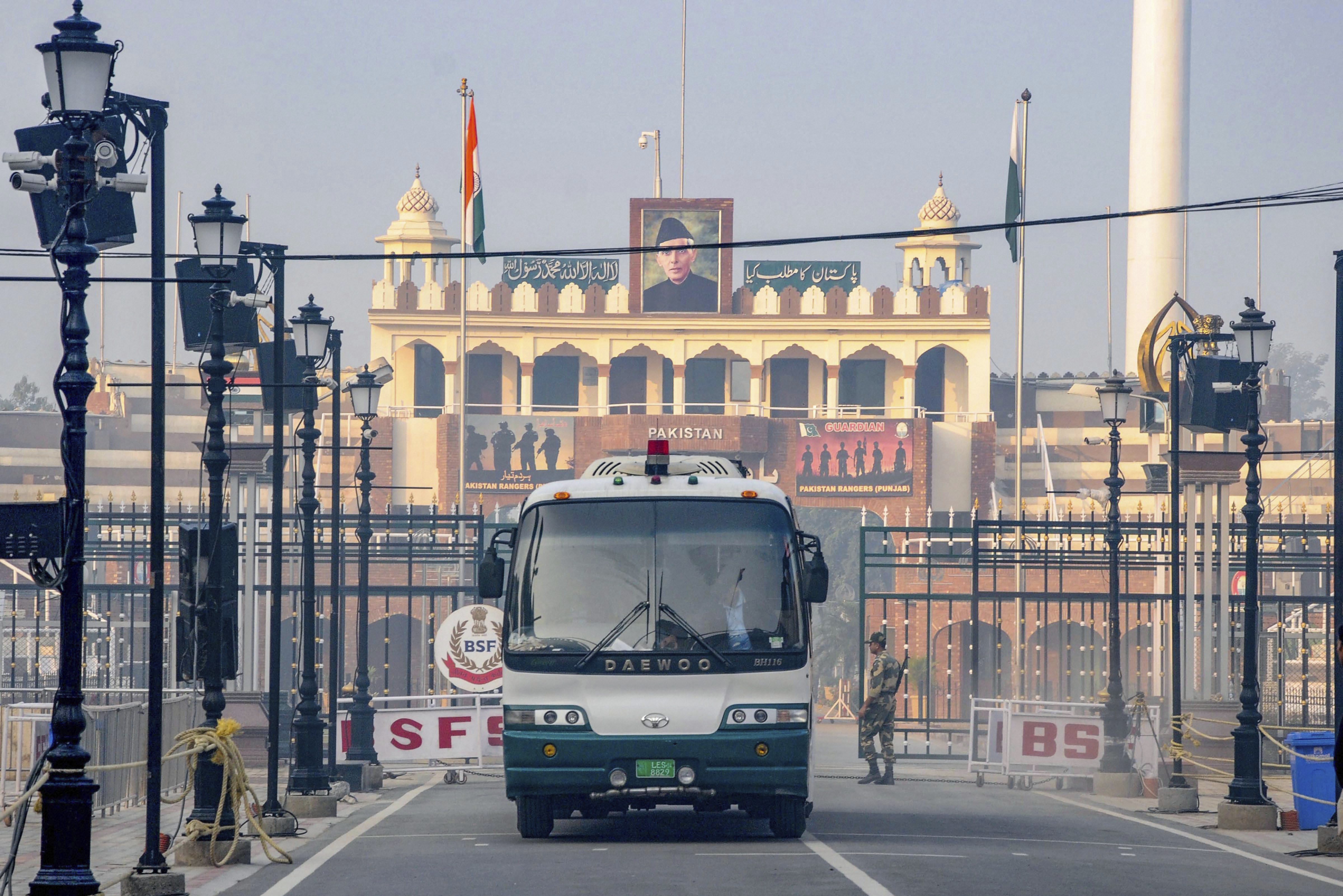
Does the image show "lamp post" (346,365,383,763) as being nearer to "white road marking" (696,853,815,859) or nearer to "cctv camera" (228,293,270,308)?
"cctv camera" (228,293,270,308)

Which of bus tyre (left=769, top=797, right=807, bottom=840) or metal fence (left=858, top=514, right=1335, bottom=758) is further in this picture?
metal fence (left=858, top=514, right=1335, bottom=758)

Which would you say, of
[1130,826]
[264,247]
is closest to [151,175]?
[264,247]

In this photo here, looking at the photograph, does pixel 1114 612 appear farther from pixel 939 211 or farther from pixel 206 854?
pixel 939 211

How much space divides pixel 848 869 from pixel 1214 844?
476 cm

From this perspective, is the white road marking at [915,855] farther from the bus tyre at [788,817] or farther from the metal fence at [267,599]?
the metal fence at [267,599]

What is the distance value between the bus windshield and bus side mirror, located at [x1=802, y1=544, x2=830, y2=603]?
0.41 feet

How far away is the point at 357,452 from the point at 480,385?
7.05 meters

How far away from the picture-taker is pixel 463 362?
60.1 metres

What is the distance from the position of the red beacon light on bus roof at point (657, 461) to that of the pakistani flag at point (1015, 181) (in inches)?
1449

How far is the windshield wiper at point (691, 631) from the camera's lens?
Result: 43.2 ft

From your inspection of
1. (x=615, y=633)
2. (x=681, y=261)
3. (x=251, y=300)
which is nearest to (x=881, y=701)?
(x=615, y=633)

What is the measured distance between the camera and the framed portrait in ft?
238

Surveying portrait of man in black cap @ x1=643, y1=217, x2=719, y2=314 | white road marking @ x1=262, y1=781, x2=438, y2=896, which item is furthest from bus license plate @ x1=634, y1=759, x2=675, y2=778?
portrait of man in black cap @ x1=643, y1=217, x2=719, y2=314

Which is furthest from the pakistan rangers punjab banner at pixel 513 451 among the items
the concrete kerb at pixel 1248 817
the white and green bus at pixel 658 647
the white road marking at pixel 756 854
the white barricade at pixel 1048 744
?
the white road marking at pixel 756 854
